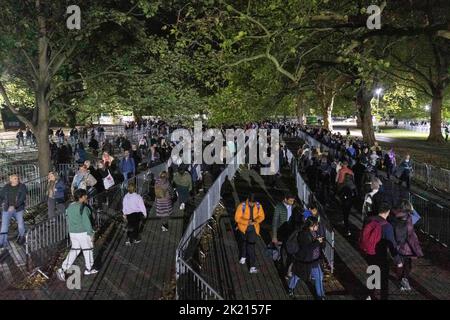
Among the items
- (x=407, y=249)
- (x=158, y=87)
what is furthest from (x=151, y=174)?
(x=407, y=249)

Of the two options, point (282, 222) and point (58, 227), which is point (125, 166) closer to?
point (58, 227)

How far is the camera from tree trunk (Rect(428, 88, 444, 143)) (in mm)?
44334

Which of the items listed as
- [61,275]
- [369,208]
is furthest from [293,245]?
[61,275]

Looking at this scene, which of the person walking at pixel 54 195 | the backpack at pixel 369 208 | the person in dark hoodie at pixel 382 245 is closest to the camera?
the person in dark hoodie at pixel 382 245

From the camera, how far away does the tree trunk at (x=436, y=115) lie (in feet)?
145

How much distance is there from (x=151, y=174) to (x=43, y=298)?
37.3 ft

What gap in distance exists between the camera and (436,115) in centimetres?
4575

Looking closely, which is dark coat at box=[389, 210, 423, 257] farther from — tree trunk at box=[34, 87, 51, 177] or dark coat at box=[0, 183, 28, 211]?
tree trunk at box=[34, 87, 51, 177]

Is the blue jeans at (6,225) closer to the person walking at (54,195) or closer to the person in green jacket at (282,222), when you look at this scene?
the person walking at (54,195)

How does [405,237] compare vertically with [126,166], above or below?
below

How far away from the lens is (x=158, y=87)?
65.8 feet

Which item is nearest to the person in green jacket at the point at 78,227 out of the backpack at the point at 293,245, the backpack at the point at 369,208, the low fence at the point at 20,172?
the backpack at the point at 293,245

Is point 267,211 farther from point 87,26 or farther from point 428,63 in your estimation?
point 428,63
